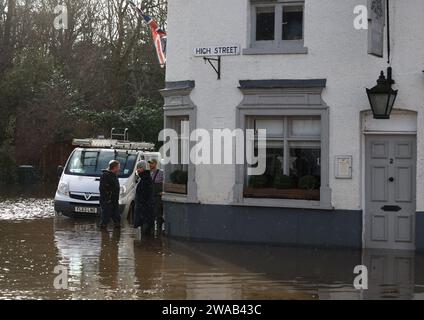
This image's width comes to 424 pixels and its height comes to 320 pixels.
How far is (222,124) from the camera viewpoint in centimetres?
1596

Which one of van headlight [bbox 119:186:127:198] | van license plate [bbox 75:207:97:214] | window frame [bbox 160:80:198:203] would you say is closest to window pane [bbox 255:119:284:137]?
window frame [bbox 160:80:198:203]

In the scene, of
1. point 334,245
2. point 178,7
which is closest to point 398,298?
point 334,245

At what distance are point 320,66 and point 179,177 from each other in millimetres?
3779

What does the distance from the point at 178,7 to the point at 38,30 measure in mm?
25678

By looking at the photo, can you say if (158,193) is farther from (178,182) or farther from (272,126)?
(272,126)

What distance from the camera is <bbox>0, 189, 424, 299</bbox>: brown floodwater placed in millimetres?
10617

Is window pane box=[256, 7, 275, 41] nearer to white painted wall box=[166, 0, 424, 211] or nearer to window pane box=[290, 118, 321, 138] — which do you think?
white painted wall box=[166, 0, 424, 211]

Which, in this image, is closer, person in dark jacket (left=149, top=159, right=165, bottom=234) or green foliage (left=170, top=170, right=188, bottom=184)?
green foliage (left=170, top=170, right=188, bottom=184)

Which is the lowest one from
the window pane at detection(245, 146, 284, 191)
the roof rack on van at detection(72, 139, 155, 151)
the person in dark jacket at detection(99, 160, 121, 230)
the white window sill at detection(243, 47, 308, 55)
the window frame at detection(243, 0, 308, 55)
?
the person in dark jacket at detection(99, 160, 121, 230)

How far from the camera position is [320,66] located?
606 inches

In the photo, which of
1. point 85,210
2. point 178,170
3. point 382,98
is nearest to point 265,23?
point 382,98

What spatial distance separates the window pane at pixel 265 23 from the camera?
1595cm

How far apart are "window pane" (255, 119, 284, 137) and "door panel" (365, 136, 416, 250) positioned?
174 centimetres

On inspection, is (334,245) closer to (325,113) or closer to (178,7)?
(325,113)
